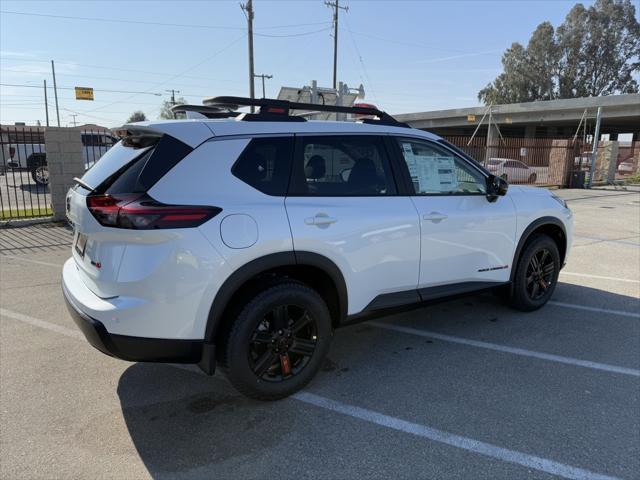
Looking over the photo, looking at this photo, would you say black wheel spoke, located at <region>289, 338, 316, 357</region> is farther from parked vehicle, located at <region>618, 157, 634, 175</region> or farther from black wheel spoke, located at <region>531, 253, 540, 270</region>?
parked vehicle, located at <region>618, 157, 634, 175</region>

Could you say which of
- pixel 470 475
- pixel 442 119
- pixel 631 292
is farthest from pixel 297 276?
pixel 442 119

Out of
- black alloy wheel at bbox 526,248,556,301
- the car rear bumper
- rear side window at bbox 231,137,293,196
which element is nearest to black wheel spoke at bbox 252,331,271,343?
the car rear bumper

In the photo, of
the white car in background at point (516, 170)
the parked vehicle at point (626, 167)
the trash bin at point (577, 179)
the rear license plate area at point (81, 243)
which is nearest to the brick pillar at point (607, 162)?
the trash bin at point (577, 179)

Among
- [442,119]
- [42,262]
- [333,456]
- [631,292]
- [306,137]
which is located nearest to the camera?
[333,456]

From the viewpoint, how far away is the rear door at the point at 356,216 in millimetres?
3227

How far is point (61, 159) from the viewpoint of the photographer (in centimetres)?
1005

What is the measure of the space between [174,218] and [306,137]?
3.78 ft

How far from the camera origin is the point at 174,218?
8.93 feet

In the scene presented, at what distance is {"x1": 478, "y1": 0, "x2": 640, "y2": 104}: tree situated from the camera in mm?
73812

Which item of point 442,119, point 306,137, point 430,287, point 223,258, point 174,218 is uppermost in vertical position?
point 442,119

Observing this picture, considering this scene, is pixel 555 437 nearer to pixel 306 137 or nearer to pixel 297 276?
pixel 297 276

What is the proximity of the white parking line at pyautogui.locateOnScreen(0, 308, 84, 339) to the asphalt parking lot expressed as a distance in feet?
0.06

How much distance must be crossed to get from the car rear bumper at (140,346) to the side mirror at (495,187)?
284 centimetres

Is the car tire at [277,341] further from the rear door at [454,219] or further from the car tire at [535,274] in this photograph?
the car tire at [535,274]
